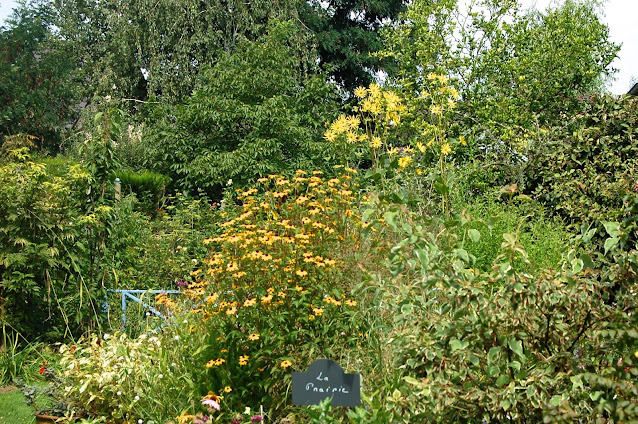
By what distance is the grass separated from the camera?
4.26 meters

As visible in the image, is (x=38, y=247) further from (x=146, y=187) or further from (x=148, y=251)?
(x=146, y=187)

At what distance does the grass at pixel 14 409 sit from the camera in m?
4.26

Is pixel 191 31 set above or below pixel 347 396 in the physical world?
above

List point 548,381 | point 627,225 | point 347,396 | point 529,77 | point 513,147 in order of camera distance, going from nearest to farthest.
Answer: point 548,381, point 627,225, point 347,396, point 513,147, point 529,77

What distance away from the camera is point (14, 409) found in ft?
14.6

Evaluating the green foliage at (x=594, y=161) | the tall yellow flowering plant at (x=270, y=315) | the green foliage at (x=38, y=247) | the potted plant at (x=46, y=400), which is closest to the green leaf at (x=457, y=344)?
the tall yellow flowering plant at (x=270, y=315)

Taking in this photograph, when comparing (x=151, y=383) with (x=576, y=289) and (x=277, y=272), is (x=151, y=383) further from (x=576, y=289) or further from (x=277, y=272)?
(x=576, y=289)

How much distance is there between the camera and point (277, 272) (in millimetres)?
3576

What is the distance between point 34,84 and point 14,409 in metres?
19.7

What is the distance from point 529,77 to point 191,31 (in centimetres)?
773

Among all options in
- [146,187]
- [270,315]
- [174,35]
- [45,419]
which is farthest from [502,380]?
[174,35]

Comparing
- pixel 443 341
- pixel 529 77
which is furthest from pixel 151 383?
pixel 529 77

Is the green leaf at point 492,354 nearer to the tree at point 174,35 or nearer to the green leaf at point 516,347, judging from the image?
the green leaf at point 516,347

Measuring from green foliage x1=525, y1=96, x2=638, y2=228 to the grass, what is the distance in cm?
484
